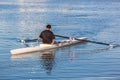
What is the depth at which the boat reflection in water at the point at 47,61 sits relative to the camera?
22.4 meters

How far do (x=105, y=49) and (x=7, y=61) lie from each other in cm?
734

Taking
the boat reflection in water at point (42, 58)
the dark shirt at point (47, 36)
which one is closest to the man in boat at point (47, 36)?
the dark shirt at point (47, 36)

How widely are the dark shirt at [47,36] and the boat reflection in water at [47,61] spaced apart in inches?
26.6

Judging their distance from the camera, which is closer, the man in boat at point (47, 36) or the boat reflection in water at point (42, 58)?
the boat reflection in water at point (42, 58)

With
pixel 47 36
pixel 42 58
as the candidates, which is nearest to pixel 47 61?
pixel 42 58

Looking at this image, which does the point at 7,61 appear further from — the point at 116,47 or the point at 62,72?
the point at 116,47

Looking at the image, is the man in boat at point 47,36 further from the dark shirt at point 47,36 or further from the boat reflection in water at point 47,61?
the boat reflection in water at point 47,61

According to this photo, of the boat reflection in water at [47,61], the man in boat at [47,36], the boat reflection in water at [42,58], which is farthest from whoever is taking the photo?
the man in boat at [47,36]

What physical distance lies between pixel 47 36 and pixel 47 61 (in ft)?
11.0

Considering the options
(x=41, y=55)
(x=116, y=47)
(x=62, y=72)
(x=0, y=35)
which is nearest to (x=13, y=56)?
(x=41, y=55)

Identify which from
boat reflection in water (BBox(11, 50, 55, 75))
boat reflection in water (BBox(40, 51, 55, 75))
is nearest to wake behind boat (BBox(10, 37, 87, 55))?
boat reflection in water (BBox(11, 50, 55, 75))

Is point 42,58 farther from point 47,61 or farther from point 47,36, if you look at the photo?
point 47,36

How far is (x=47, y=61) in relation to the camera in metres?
24.4

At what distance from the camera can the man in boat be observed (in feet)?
90.3
